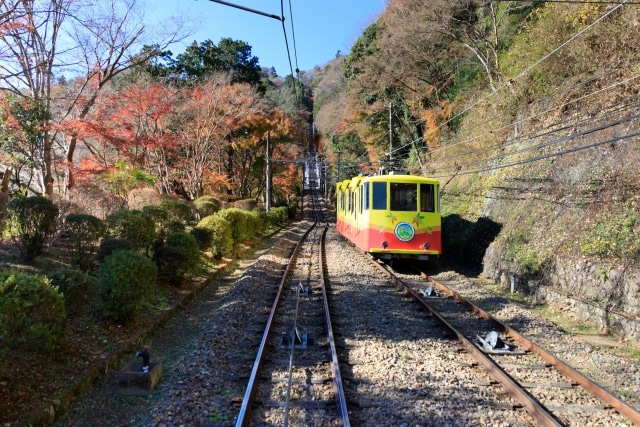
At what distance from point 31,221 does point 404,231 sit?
8.49m

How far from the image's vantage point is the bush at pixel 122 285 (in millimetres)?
6484

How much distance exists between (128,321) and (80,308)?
3.87 ft

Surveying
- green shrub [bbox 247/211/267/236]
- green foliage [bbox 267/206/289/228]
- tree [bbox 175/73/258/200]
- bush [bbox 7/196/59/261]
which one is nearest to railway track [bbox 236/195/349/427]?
bush [bbox 7/196/59/261]

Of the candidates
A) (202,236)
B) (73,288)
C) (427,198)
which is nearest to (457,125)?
(427,198)

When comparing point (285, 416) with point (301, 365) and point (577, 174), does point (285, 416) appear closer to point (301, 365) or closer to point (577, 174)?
point (301, 365)

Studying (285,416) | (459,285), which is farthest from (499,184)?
(285,416)

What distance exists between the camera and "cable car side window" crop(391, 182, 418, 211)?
41.9 feet

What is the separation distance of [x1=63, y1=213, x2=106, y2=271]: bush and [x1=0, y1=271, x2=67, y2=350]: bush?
12.3 feet

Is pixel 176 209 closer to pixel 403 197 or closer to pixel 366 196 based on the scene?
pixel 366 196

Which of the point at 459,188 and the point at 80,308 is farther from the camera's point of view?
the point at 459,188

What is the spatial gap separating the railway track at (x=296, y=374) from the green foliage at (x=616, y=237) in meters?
4.95

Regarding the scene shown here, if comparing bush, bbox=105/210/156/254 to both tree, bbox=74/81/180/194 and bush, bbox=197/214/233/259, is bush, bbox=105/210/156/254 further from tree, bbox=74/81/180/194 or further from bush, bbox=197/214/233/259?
tree, bbox=74/81/180/194

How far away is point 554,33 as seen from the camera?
15.3m

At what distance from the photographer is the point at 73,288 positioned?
5566 mm
